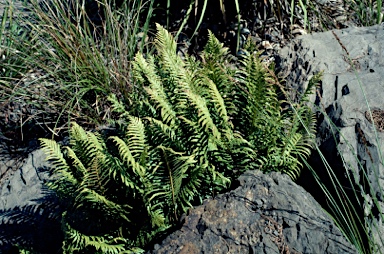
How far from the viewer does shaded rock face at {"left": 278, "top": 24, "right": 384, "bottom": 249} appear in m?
2.82

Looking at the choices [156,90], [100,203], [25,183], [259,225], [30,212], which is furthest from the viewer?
Answer: [25,183]

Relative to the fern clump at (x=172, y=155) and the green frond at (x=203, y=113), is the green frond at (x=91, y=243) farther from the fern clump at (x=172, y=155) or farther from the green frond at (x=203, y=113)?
the green frond at (x=203, y=113)

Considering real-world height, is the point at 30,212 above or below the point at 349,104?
below

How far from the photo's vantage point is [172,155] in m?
2.69

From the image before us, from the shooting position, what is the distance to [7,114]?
424cm

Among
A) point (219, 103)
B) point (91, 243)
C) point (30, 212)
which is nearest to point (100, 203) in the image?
point (91, 243)

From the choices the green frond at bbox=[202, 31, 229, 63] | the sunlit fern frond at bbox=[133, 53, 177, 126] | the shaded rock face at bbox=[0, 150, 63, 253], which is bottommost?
the shaded rock face at bbox=[0, 150, 63, 253]

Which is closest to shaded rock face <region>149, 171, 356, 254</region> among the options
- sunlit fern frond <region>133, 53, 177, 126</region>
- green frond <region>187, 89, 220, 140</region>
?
green frond <region>187, 89, 220, 140</region>

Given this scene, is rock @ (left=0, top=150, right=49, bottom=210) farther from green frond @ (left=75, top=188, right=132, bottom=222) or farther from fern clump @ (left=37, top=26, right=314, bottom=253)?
green frond @ (left=75, top=188, right=132, bottom=222)

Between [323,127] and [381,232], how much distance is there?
79cm

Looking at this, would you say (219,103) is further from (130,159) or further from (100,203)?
(100,203)

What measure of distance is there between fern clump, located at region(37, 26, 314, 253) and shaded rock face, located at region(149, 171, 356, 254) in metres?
0.19

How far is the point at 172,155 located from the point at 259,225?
592mm

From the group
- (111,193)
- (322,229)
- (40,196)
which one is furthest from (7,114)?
(322,229)
